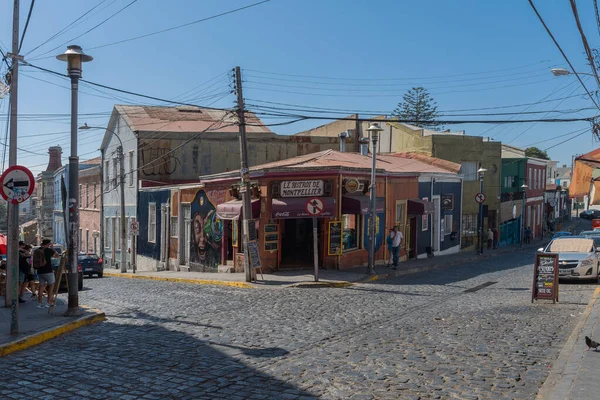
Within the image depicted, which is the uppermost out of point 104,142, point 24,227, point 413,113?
point 413,113

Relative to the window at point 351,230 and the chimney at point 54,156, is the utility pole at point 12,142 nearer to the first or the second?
the window at point 351,230

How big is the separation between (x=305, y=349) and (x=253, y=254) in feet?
35.5

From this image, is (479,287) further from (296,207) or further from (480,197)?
(480,197)

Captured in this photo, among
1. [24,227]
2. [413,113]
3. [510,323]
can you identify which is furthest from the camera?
[413,113]

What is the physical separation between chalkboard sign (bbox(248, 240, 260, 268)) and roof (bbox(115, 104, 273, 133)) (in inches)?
721

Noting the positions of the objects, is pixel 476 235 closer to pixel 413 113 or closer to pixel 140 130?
pixel 140 130

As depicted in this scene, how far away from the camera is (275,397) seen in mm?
6895

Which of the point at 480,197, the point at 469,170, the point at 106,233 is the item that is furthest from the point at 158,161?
the point at 469,170

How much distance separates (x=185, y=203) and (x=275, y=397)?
22.7 metres

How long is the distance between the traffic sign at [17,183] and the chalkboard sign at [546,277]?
34.6ft

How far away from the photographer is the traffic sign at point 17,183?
33.1 ft

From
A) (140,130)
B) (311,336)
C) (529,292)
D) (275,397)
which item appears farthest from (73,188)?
(140,130)

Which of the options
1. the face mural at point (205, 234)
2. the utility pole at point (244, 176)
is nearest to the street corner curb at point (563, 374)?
the utility pole at point (244, 176)

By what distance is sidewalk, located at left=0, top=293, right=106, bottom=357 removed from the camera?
960 cm
